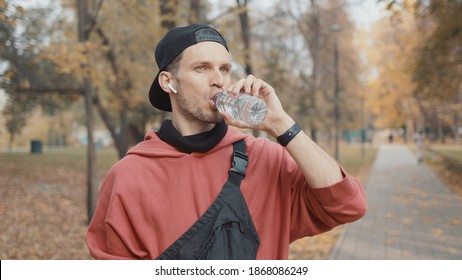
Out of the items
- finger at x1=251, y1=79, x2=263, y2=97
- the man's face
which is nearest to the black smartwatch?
finger at x1=251, y1=79, x2=263, y2=97

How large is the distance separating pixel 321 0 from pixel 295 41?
5450 mm

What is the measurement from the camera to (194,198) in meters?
1.84

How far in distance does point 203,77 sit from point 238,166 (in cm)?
39

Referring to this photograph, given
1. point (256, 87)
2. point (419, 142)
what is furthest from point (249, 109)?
point (419, 142)

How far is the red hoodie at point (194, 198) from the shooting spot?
179cm

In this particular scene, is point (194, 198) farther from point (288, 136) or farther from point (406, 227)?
point (406, 227)

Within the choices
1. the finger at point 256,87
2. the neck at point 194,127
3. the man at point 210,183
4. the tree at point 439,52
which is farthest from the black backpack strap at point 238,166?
the tree at point 439,52

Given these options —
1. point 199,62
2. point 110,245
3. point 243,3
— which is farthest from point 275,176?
point 243,3

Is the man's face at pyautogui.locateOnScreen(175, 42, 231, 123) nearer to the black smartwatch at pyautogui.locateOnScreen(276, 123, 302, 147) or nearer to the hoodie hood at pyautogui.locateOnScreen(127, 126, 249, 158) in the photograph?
the hoodie hood at pyautogui.locateOnScreen(127, 126, 249, 158)

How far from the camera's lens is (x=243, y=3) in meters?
10.1

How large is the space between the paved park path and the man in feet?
16.1

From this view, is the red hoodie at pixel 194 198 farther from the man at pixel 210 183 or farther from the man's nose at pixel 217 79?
the man's nose at pixel 217 79

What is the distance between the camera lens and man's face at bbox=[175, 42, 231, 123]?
6.26ft

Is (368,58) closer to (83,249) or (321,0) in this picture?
(321,0)
